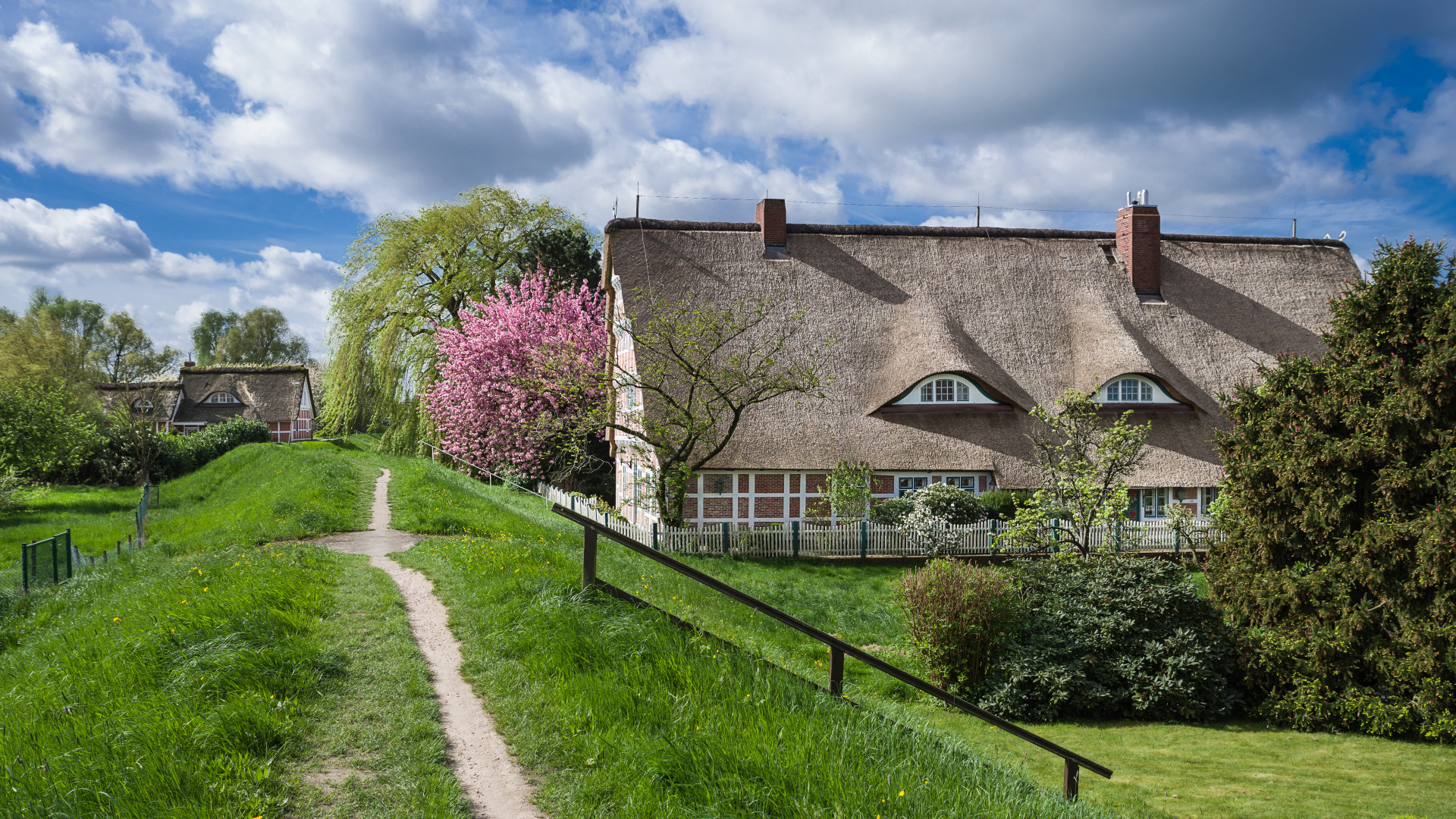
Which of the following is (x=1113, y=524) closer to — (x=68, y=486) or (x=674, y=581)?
(x=674, y=581)

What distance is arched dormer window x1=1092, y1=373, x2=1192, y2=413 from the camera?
2227cm

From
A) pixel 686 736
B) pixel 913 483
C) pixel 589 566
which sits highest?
pixel 589 566

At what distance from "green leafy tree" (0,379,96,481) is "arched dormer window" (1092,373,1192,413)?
36.6 meters

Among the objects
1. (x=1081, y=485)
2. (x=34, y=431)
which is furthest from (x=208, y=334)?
(x=1081, y=485)

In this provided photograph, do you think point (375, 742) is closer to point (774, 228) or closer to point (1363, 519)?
point (1363, 519)

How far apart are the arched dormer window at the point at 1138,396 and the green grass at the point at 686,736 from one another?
770 inches

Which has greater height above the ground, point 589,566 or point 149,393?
point 149,393

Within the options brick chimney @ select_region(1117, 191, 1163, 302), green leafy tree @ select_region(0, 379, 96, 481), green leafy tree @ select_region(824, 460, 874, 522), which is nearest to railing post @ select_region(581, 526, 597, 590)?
green leafy tree @ select_region(824, 460, 874, 522)

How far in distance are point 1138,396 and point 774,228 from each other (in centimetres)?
1153

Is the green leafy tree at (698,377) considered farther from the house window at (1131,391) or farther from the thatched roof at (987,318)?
the house window at (1131,391)

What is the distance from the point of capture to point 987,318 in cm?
2352

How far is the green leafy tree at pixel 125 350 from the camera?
64000mm

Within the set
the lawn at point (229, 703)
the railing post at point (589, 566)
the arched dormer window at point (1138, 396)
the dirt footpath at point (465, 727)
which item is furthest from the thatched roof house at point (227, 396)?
the railing post at point (589, 566)

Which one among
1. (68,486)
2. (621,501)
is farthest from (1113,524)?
(68,486)
